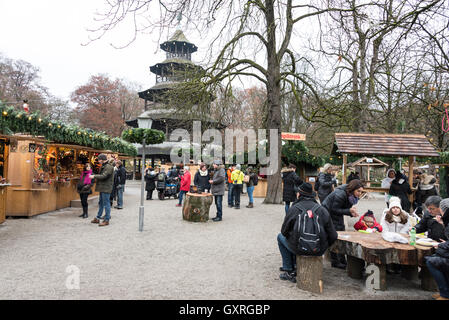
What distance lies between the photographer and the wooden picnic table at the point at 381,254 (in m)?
3.91

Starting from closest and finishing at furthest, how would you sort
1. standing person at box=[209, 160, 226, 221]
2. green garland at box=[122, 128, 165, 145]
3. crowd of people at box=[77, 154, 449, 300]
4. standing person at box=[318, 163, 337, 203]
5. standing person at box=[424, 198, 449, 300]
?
1. standing person at box=[424, 198, 449, 300]
2. crowd of people at box=[77, 154, 449, 300]
3. standing person at box=[318, 163, 337, 203]
4. standing person at box=[209, 160, 226, 221]
5. green garland at box=[122, 128, 165, 145]

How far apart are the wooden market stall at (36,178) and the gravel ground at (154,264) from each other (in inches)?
27.3

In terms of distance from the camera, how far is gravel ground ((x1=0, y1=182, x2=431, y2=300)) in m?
3.93

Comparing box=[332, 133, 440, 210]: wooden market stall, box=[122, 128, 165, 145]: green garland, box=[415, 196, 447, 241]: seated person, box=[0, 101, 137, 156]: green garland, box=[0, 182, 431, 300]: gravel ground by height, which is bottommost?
box=[0, 182, 431, 300]: gravel ground

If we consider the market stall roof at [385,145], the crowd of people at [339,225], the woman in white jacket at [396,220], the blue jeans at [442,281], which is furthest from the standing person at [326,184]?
the blue jeans at [442,281]

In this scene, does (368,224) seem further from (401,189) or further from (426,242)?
(401,189)

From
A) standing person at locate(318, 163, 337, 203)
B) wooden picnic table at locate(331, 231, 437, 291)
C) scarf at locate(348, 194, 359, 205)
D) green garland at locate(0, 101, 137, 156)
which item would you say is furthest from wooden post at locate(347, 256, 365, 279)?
green garland at locate(0, 101, 137, 156)

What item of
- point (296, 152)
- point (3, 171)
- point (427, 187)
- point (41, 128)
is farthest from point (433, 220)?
point (296, 152)

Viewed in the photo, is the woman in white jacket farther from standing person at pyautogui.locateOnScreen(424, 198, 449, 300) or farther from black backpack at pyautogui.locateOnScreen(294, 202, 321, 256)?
black backpack at pyautogui.locateOnScreen(294, 202, 321, 256)

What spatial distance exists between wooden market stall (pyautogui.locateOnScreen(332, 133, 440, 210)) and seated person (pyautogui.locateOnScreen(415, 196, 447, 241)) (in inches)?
164

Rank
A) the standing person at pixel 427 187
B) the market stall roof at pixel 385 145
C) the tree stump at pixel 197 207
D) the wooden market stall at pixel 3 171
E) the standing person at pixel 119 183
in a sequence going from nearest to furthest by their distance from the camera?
the wooden market stall at pixel 3 171 → the market stall roof at pixel 385 145 → the standing person at pixel 427 187 → the tree stump at pixel 197 207 → the standing person at pixel 119 183

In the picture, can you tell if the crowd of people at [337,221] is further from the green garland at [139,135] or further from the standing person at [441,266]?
the green garland at [139,135]

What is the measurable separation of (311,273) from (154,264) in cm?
251
